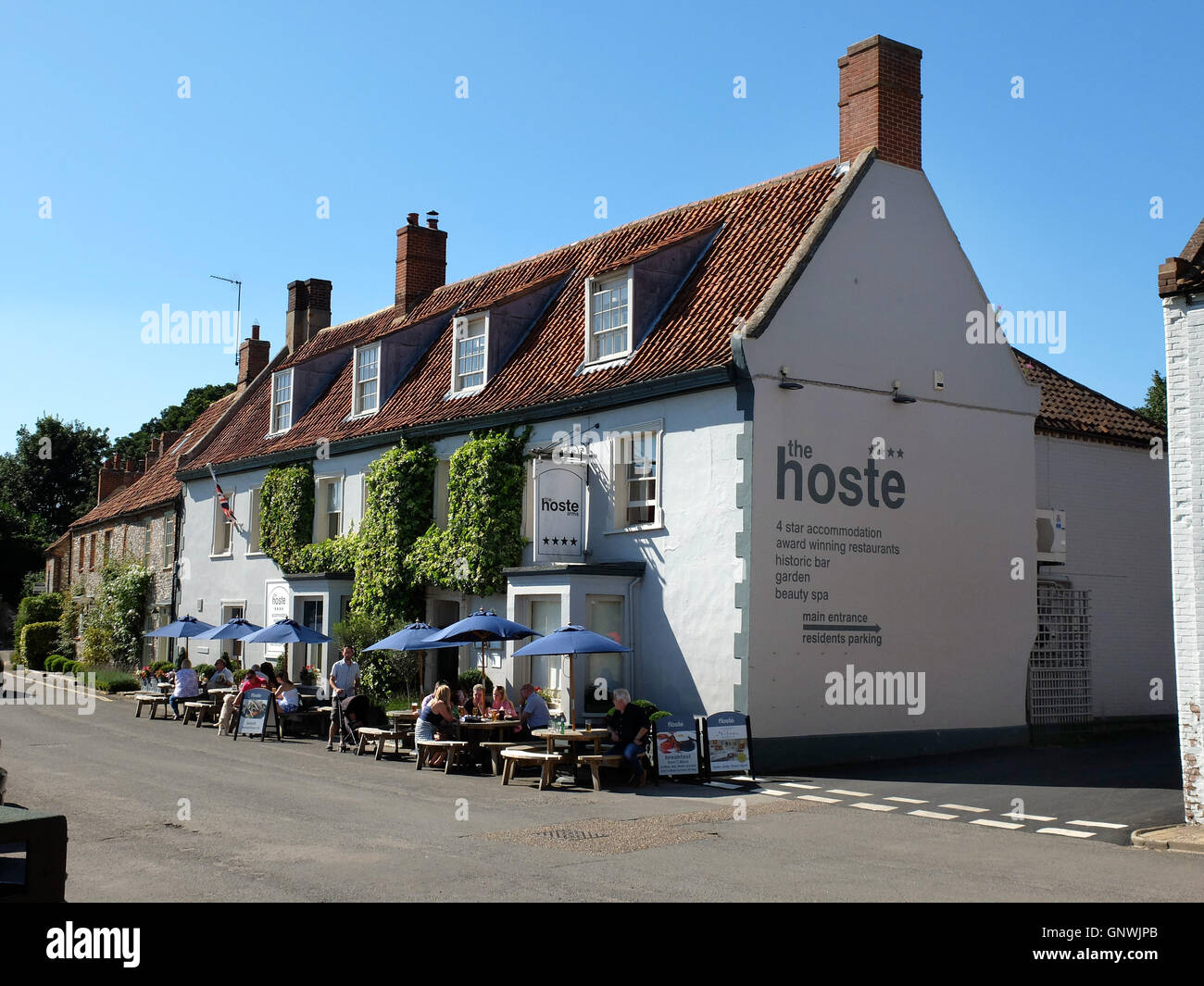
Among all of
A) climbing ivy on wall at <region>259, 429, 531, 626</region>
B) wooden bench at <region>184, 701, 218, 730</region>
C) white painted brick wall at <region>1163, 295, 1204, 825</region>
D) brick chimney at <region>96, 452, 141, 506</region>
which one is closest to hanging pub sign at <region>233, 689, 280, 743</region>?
wooden bench at <region>184, 701, 218, 730</region>

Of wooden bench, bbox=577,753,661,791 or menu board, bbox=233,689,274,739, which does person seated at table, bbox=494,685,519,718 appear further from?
menu board, bbox=233,689,274,739

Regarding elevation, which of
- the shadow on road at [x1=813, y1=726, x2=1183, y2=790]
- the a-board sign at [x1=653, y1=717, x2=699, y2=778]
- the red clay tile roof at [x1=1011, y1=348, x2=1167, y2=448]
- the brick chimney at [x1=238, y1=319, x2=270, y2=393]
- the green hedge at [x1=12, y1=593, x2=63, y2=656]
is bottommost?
the shadow on road at [x1=813, y1=726, x2=1183, y2=790]

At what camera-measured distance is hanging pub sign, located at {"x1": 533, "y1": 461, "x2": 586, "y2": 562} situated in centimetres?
2036

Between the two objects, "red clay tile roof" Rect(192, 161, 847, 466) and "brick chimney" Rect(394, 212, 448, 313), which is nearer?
"red clay tile roof" Rect(192, 161, 847, 466)

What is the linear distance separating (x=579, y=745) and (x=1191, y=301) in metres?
10.1

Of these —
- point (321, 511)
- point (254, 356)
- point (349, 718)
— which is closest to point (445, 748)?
point (349, 718)

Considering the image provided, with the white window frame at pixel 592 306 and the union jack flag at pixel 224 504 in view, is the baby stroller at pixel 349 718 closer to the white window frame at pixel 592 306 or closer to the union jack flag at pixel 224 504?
the white window frame at pixel 592 306

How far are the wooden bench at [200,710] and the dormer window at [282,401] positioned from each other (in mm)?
8152

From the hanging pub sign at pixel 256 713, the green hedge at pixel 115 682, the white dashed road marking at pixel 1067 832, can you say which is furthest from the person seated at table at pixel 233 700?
the white dashed road marking at pixel 1067 832

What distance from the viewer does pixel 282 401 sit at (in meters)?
32.0

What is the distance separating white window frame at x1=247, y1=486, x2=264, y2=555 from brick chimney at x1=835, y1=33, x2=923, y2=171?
60.5 ft

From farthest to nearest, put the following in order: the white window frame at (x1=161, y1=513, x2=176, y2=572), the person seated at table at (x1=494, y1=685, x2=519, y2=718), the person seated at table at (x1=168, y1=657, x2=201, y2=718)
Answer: the white window frame at (x1=161, y1=513, x2=176, y2=572) → the person seated at table at (x1=168, y1=657, x2=201, y2=718) → the person seated at table at (x1=494, y1=685, x2=519, y2=718)
